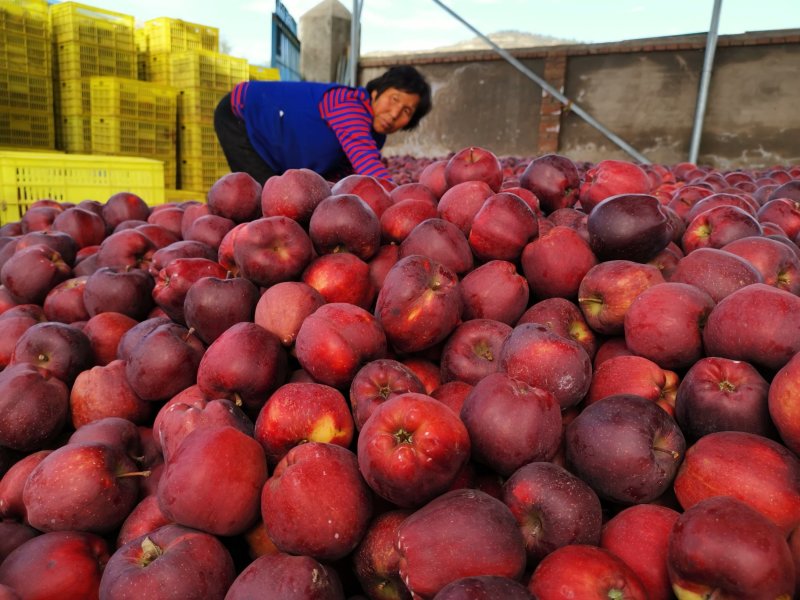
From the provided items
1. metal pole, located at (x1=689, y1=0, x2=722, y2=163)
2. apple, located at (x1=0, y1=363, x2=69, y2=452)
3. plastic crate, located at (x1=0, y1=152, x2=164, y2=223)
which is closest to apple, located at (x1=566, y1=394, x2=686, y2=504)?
apple, located at (x1=0, y1=363, x2=69, y2=452)

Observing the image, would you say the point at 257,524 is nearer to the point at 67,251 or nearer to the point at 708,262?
the point at 708,262

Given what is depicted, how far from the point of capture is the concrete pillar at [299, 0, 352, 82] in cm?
1594

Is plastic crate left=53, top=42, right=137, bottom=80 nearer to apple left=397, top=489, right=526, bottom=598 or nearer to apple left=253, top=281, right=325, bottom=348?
apple left=253, top=281, right=325, bottom=348

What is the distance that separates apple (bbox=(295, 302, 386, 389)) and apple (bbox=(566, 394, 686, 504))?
57 centimetres

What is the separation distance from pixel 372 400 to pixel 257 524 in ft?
1.26

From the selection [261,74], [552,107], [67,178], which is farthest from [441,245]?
[552,107]

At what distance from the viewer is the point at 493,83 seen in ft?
43.1

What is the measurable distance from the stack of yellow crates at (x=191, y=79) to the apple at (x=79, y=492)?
8.48 m

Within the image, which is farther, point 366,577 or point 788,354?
point 788,354

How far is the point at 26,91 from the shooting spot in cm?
822

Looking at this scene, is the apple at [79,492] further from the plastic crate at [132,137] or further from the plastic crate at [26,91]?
the plastic crate at [26,91]

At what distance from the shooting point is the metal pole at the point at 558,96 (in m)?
11.5

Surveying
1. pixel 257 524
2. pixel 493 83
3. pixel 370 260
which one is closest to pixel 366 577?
pixel 257 524

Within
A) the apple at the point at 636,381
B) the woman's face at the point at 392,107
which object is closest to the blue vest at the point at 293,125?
the woman's face at the point at 392,107
